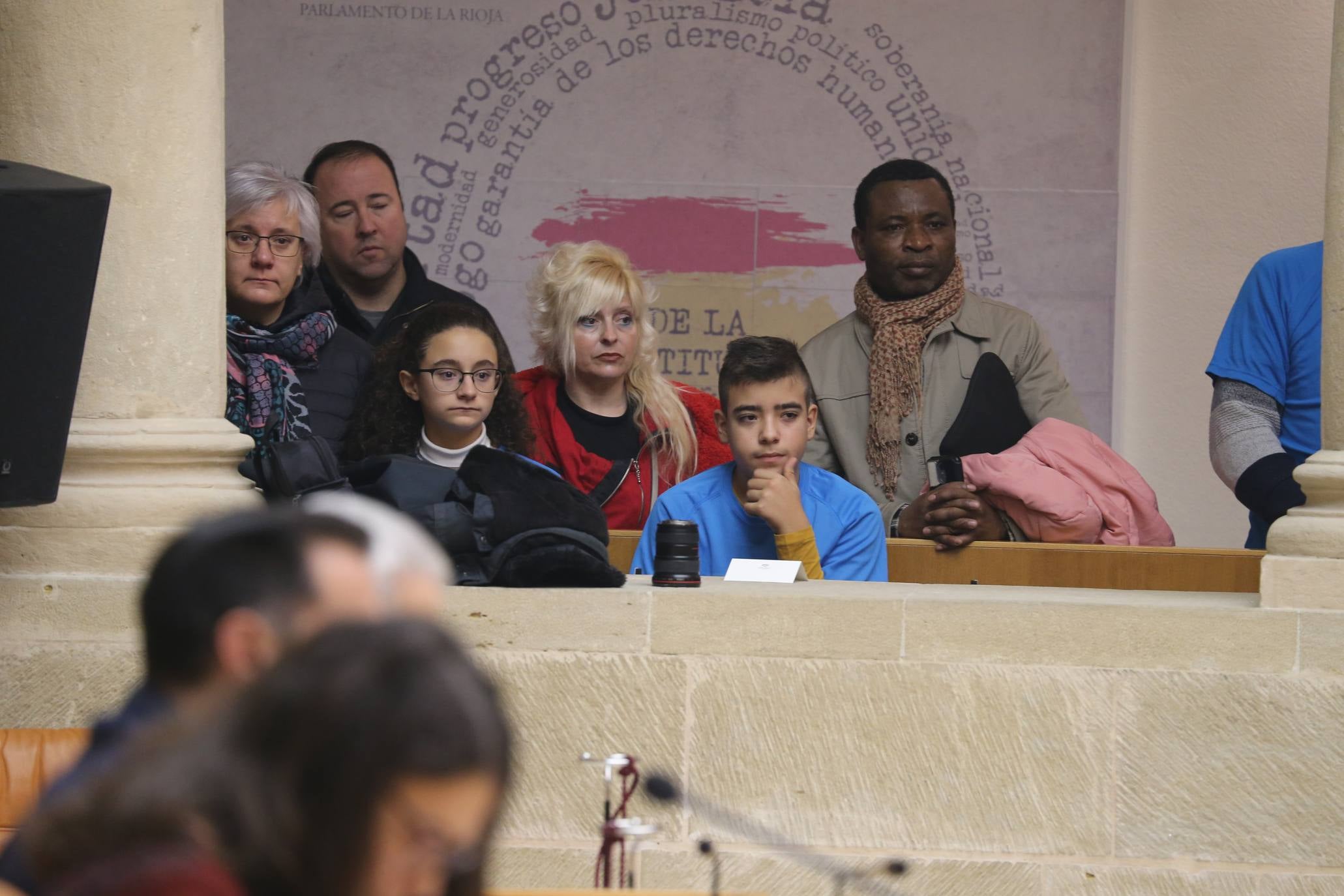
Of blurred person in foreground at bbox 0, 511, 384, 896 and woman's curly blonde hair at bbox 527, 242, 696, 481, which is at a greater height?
woman's curly blonde hair at bbox 527, 242, 696, 481

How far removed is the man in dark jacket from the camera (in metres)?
4.96

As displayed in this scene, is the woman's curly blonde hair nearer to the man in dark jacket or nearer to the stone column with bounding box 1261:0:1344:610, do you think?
the man in dark jacket

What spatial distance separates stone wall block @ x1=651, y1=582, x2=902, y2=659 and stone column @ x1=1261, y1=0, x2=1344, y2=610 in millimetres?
817

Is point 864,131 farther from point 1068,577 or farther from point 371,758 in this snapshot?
point 371,758

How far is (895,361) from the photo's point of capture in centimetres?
496

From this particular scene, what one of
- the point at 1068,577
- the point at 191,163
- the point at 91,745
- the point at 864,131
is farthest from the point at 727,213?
the point at 91,745

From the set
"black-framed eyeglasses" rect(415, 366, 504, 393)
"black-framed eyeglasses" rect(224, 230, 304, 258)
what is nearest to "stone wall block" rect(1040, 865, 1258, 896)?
"black-framed eyeglasses" rect(415, 366, 504, 393)

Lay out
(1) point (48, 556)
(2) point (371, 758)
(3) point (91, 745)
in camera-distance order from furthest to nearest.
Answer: (1) point (48, 556), (3) point (91, 745), (2) point (371, 758)

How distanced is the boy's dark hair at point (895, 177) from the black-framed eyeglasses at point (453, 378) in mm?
1350

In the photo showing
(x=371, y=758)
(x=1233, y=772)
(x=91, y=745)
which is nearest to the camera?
(x=371, y=758)

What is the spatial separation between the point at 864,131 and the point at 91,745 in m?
5.59

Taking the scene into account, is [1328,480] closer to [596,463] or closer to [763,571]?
[763,571]

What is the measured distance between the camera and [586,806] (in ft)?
12.2

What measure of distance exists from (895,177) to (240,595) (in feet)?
12.9
